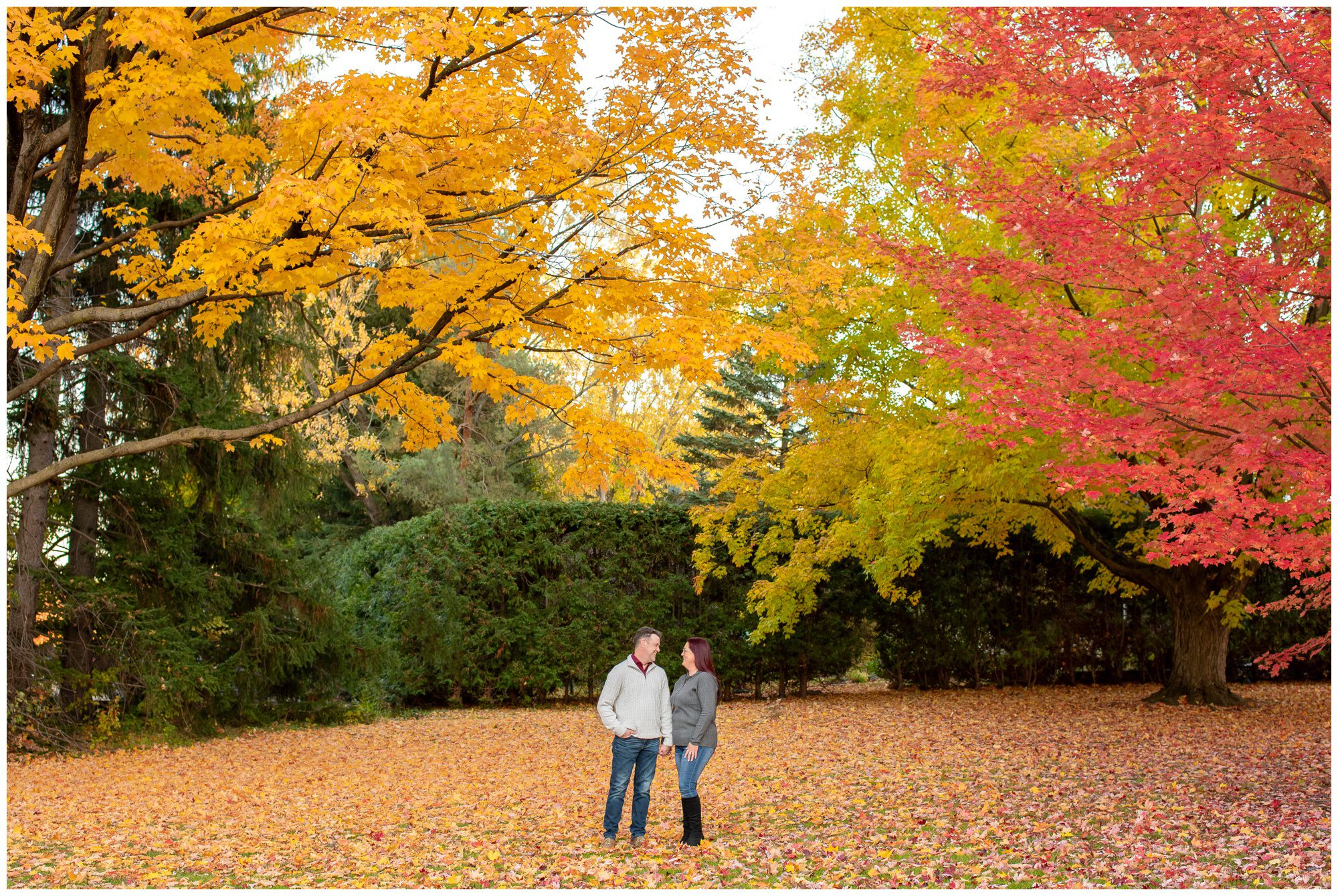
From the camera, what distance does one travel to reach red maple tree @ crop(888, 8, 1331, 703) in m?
5.04

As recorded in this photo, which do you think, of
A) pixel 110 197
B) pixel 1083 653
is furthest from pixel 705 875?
pixel 1083 653

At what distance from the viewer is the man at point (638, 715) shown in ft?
17.5

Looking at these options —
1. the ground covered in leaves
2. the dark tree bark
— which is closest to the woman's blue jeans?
the ground covered in leaves

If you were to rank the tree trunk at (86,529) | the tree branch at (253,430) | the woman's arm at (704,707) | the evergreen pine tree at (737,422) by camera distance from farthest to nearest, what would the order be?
the evergreen pine tree at (737,422)
the tree trunk at (86,529)
the tree branch at (253,430)
the woman's arm at (704,707)

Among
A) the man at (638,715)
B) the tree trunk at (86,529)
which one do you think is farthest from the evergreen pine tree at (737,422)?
the man at (638,715)

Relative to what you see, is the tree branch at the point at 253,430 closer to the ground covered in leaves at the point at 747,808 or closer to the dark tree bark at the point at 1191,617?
the ground covered in leaves at the point at 747,808

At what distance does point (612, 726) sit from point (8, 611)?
6990 millimetres

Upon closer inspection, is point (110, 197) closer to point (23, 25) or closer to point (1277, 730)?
point (23, 25)

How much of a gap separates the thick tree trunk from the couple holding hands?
837 cm

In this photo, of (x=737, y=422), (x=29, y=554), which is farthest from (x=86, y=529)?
(x=737, y=422)

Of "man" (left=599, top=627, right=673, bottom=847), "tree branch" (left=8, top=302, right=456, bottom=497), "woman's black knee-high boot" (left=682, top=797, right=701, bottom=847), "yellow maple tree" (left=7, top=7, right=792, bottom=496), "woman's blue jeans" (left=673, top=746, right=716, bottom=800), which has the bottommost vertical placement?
"woman's black knee-high boot" (left=682, top=797, right=701, bottom=847)

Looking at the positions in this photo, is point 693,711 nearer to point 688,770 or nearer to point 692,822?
point 688,770

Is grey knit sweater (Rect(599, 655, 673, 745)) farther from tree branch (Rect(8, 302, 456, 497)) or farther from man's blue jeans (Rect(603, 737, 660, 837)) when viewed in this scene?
tree branch (Rect(8, 302, 456, 497))

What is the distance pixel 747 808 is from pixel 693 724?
1542 mm
